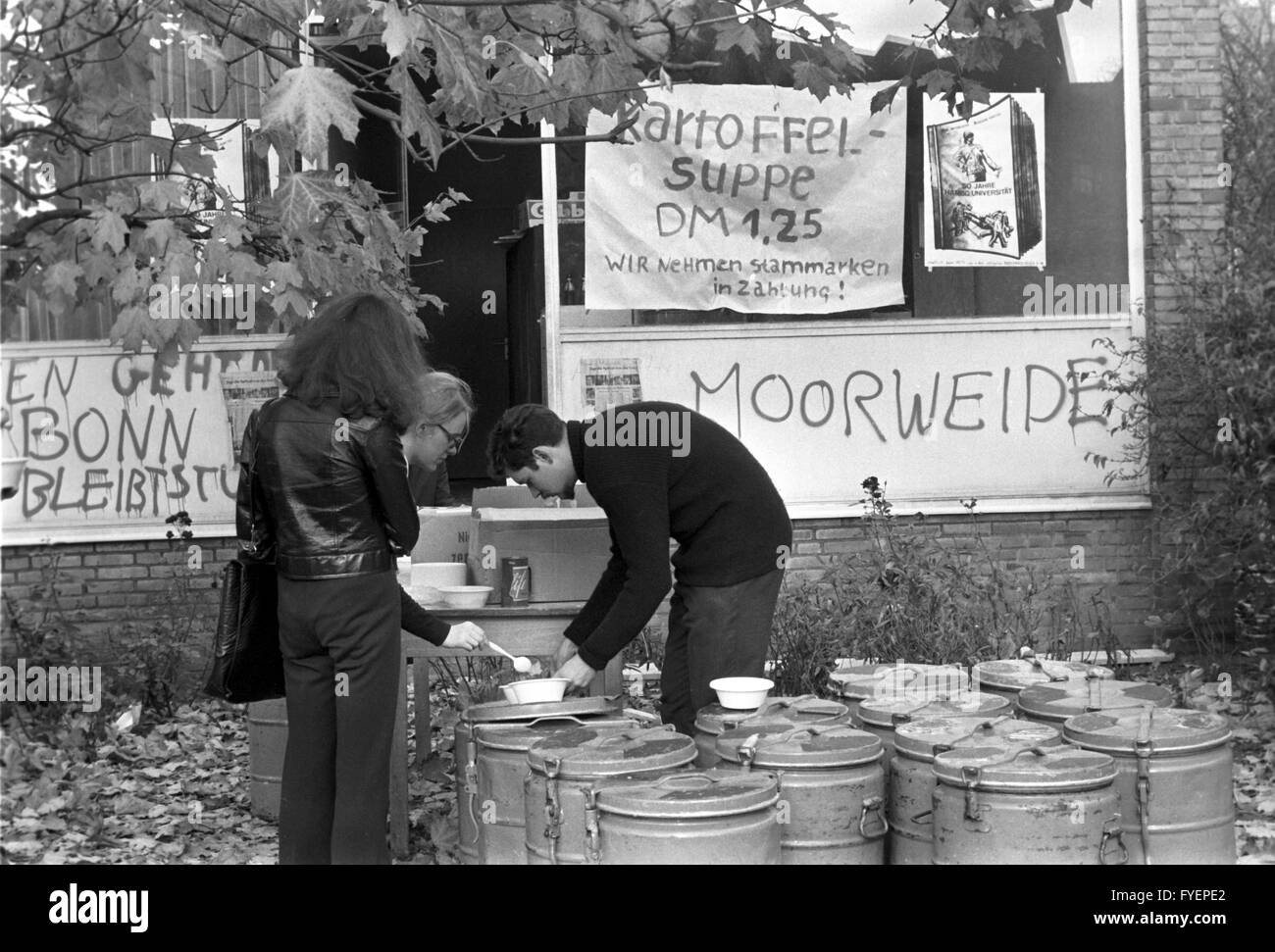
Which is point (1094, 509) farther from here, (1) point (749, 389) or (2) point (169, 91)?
(2) point (169, 91)

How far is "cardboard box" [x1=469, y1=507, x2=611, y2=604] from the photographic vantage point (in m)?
5.48

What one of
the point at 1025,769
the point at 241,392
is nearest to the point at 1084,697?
the point at 1025,769

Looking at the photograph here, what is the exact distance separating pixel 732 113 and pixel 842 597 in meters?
2.93

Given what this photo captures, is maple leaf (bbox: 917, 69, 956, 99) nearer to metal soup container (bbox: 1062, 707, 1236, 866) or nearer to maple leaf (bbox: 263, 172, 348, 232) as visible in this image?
maple leaf (bbox: 263, 172, 348, 232)

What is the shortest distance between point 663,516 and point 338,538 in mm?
1149

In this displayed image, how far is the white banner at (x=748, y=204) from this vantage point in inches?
335

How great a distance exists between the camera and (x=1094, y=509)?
28.3 ft

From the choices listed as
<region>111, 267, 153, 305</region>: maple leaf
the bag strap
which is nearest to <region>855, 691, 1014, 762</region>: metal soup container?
the bag strap

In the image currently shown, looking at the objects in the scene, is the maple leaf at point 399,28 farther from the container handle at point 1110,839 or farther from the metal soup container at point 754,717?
the container handle at point 1110,839

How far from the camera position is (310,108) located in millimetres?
3789

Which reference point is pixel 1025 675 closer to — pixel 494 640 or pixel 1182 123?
pixel 494 640

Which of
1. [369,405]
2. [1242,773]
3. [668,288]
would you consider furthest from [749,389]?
[369,405]

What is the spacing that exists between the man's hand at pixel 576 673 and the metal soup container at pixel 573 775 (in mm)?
608

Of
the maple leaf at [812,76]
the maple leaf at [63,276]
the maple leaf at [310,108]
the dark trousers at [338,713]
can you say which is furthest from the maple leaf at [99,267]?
the maple leaf at [812,76]
